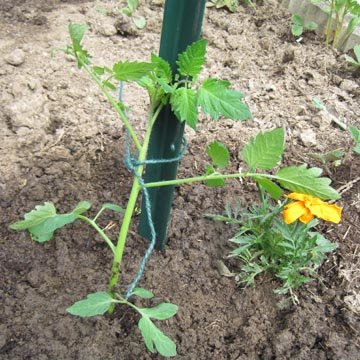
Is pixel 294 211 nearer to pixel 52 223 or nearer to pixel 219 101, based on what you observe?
pixel 219 101

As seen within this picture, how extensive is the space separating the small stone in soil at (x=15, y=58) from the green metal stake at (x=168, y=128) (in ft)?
3.20

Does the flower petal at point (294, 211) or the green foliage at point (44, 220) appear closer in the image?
the green foliage at point (44, 220)

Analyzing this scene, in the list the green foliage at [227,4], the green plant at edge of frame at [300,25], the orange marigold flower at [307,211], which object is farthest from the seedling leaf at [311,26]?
the orange marigold flower at [307,211]

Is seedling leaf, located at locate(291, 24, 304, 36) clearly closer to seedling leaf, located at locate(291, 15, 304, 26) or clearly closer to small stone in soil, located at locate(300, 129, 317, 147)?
seedling leaf, located at locate(291, 15, 304, 26)

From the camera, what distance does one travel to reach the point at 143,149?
134 cm

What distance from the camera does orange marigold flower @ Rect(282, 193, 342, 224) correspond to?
1424 millimetres

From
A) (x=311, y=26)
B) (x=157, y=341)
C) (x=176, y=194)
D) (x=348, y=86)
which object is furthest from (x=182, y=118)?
(x=311, y=26)

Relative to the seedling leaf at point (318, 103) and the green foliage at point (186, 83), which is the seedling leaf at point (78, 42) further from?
the seedling leaf at point (318, 103)

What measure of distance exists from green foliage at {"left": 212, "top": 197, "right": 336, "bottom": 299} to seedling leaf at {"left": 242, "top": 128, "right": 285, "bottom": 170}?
0.32 meters

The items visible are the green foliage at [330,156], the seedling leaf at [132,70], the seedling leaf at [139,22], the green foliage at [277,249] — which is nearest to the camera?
the seedling leaf at [132,70]

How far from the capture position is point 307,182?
4.02 ft

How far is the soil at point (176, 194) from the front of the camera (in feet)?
4.79

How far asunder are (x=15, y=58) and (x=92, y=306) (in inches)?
→ 51.4

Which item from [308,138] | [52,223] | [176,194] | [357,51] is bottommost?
[176,194]
